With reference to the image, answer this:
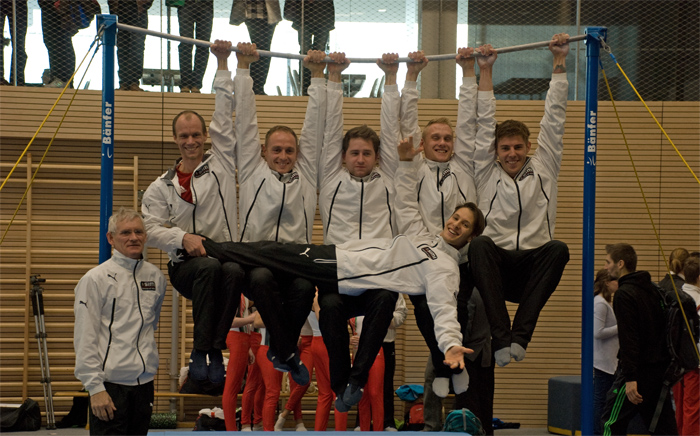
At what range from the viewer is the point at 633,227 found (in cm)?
823

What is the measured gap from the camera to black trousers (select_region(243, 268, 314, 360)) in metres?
4.21

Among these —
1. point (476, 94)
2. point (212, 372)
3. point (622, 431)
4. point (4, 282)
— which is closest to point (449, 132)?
point (476, 94)

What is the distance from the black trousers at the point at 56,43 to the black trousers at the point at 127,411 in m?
4.90

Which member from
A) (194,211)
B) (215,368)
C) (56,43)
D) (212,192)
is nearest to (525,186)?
(212,192)

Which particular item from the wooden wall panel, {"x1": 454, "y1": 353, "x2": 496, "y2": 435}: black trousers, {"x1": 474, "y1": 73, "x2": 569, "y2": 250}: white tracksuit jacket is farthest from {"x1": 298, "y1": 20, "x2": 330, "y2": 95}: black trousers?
{"x1": 454, "y1": 353, "x2": 496, "y2": 435}: black trousers

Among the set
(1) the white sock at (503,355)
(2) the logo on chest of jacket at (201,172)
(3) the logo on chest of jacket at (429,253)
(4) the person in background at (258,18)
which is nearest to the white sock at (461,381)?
(1) the white sock at (503,355)

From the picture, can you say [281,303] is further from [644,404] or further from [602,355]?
[602,355]

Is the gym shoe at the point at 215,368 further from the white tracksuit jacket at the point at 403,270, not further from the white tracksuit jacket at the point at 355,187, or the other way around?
the white tracksuit jacket at the point at 355,187

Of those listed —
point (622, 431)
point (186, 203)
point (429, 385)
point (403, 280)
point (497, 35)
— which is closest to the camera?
point (403, 280)

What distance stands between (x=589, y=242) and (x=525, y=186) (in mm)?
575

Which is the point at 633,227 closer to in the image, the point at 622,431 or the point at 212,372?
the point at 622,431

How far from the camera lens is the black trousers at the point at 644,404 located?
5309 mm

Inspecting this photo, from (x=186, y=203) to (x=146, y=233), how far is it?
1.06 ft

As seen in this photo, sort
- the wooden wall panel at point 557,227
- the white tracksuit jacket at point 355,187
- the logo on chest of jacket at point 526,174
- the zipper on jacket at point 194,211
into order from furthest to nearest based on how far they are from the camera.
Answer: the wooden wall panel at point 557,227 → the logo on chest of jacket at point 526,174 → the white tracksuit jacket at point 355,187 → the zipper on jacket at point 194,211
